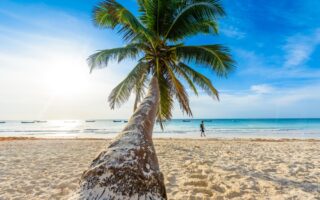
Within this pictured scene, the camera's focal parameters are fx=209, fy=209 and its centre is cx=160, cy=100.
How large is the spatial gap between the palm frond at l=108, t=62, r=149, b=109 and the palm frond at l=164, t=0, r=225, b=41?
1366 mm

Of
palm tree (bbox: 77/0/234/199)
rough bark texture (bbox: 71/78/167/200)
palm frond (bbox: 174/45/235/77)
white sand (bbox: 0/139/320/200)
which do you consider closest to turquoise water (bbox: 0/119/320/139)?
palm tree (bbox: 77/0/234/199)

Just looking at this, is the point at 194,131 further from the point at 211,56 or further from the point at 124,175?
the point at 124,175

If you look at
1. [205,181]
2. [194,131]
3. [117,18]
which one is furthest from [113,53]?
[194,131]

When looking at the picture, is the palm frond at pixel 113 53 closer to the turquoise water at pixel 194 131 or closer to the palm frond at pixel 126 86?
the palm frond at pixel 126 86

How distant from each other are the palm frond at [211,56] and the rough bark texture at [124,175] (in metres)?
5.40

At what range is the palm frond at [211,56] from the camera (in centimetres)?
678

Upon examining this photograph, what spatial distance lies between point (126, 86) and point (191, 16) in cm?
329

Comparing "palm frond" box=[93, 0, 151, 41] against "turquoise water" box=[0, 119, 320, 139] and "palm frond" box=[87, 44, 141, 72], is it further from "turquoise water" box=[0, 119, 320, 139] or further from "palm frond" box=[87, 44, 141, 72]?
"turquoise water" box=[0, 119, 320, 139]

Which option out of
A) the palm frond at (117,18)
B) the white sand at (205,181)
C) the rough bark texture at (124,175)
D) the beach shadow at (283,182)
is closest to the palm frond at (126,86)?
the palm frond at (117,18)

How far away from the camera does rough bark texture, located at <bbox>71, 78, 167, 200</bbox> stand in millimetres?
1464

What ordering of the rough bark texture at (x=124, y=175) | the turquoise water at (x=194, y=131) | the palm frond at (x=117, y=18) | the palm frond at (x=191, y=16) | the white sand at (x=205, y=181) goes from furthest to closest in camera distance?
the turquoise water at (x=194, y=131), the palm frond at (x=191, y=16), the palm frond at (x=117, y=18), the white sand at (x=205, y=181), the rough bark texture at (x=124, y=175)

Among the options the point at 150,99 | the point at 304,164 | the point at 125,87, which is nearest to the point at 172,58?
the point at 125,87

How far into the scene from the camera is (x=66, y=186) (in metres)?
4.30

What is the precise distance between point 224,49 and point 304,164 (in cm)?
407
